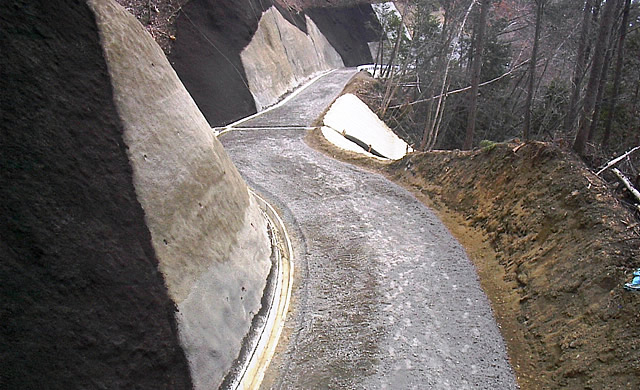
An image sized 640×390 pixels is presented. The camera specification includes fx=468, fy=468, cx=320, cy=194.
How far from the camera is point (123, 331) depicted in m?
4.03

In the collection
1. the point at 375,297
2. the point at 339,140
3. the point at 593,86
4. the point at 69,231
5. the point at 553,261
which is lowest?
the point at 375,297

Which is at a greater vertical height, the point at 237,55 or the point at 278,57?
the point at 278,57

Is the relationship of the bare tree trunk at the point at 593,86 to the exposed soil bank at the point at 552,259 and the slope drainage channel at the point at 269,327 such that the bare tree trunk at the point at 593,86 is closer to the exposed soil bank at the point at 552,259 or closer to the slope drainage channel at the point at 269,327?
the exposed soil bank at the point at 552,259

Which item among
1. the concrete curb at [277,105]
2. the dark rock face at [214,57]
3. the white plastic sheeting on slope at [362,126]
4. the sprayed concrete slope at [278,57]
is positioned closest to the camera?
the dark rock face at [214,57]

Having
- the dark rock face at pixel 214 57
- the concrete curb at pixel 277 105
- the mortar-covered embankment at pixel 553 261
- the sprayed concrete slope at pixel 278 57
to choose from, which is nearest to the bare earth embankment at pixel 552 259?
the mortar-covered embankment at pixel 553 261

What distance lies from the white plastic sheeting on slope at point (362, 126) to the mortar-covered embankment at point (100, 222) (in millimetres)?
11374

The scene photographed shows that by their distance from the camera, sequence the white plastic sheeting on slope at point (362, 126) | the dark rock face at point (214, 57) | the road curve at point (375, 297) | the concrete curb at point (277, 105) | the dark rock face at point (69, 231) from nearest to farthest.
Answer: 1. the dark rock face at point (69, 231)
2. the road curve at point (375, 297)
3. the dark rock face at point (214, 57)
4. the concrete curb at point (277, 105)
5. the white plastic sheeting on slope at point (362, 126)

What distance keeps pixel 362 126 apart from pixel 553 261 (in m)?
14.4

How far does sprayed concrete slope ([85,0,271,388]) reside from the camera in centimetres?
457

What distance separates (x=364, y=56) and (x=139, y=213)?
139ft

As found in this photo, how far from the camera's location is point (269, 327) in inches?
247

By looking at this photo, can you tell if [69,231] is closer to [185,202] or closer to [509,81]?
[185,202]

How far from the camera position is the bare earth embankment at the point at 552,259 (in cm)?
507

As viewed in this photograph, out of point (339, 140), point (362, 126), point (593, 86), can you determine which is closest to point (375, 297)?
point (593, 86)
